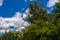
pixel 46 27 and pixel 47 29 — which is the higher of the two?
pixel 46 27

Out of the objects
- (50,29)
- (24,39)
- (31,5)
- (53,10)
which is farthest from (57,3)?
(24,39)

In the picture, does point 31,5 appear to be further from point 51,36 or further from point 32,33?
point 51,36

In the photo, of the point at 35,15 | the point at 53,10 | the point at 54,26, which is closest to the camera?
the point at 54,26

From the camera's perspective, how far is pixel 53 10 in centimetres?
2128

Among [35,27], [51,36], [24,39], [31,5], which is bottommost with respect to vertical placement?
[51,36]

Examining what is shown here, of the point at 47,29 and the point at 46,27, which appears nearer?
the point at 47,29

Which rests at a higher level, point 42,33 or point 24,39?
point 24,39

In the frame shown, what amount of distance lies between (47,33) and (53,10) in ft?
7.61

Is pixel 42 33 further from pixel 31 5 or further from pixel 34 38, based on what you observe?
pixel 31 5

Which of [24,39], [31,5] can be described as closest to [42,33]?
[31,5]

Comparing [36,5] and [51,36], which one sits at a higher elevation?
[36,5]

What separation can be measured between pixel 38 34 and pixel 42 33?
77 cm

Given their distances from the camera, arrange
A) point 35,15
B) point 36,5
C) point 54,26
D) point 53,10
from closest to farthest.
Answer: point 54,26
point 53,10
point 35,15
point 36,5

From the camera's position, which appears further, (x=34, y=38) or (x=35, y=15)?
(x=35, y=15)
